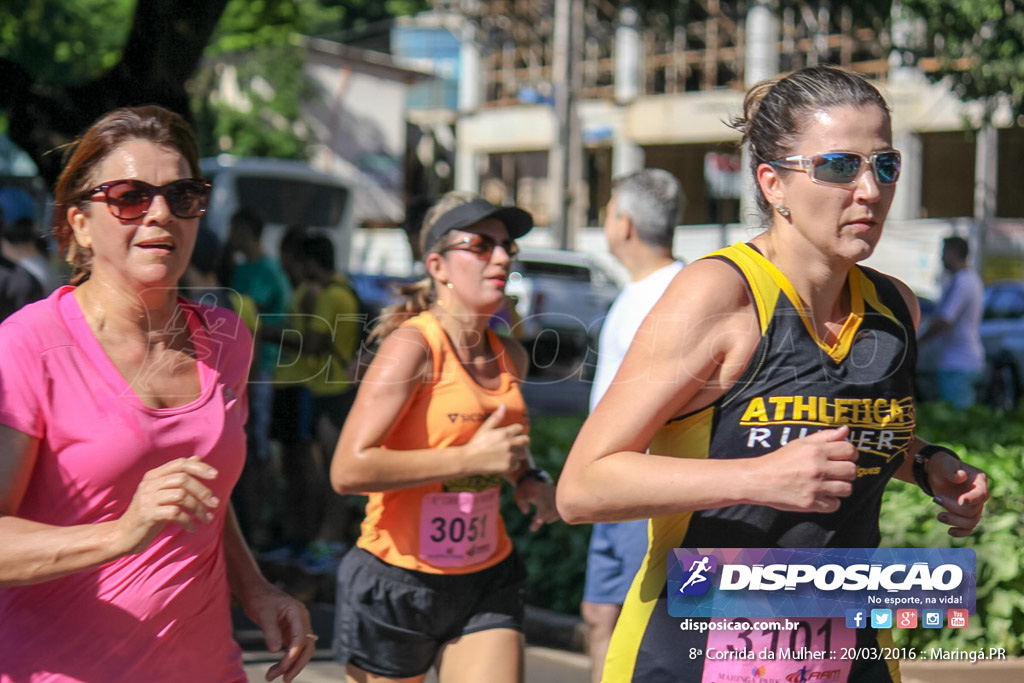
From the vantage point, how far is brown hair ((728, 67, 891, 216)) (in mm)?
2469

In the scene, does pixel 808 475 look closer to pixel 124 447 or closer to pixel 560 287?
pixel 124 447

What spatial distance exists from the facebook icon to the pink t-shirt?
52.4 inches

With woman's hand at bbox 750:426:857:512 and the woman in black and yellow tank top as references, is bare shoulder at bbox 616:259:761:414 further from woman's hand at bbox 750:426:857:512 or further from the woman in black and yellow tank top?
woman's hand at bbox 750:426:857:512

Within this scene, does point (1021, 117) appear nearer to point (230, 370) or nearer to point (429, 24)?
point (230, 370)

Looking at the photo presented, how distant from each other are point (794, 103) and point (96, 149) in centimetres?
148

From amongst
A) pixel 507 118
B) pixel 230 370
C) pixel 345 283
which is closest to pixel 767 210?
pixel 230 370

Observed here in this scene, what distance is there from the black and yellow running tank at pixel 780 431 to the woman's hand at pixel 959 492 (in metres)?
0.17

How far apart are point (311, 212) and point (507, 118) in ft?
43.0

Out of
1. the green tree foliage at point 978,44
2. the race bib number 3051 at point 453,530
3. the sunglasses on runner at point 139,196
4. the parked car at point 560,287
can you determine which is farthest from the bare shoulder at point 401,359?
the parked car at point 560,287

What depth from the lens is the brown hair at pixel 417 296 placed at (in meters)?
4.09

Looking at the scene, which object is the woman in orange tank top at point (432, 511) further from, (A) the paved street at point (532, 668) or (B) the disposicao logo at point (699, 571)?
(A) the paved street at point (532, 668)

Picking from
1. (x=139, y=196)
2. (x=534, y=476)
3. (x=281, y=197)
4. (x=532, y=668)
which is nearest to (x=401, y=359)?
(x=534, y=476)

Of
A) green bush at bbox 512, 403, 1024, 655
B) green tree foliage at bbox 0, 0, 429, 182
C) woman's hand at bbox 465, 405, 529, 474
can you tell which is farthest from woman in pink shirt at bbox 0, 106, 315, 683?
green bush at bbox 512, 403, 1024, 655

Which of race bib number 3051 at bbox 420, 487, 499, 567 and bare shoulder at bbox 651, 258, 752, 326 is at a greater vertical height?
bare shoulder at bbox 651, 258, 752, 326
